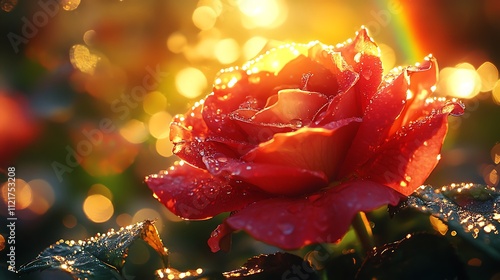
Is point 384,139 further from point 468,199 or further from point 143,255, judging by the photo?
point 143,255

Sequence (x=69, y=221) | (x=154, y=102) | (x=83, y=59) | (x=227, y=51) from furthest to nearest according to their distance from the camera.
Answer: (x=227, y=51), (x=154, y=102), (x=83, y=59), (x=69, y=221)

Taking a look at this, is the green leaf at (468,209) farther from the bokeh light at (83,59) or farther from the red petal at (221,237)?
the bokeh light at (83,59)

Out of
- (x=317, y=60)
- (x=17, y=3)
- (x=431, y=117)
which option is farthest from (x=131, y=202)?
(x=431, y=117)

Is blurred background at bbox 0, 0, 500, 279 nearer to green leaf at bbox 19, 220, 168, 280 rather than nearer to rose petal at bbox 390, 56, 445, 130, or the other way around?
green leaf at bbox 19, 220, 168, 280

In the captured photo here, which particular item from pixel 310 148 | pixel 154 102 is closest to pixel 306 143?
pixel 310 148

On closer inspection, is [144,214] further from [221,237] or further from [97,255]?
[221,237]
